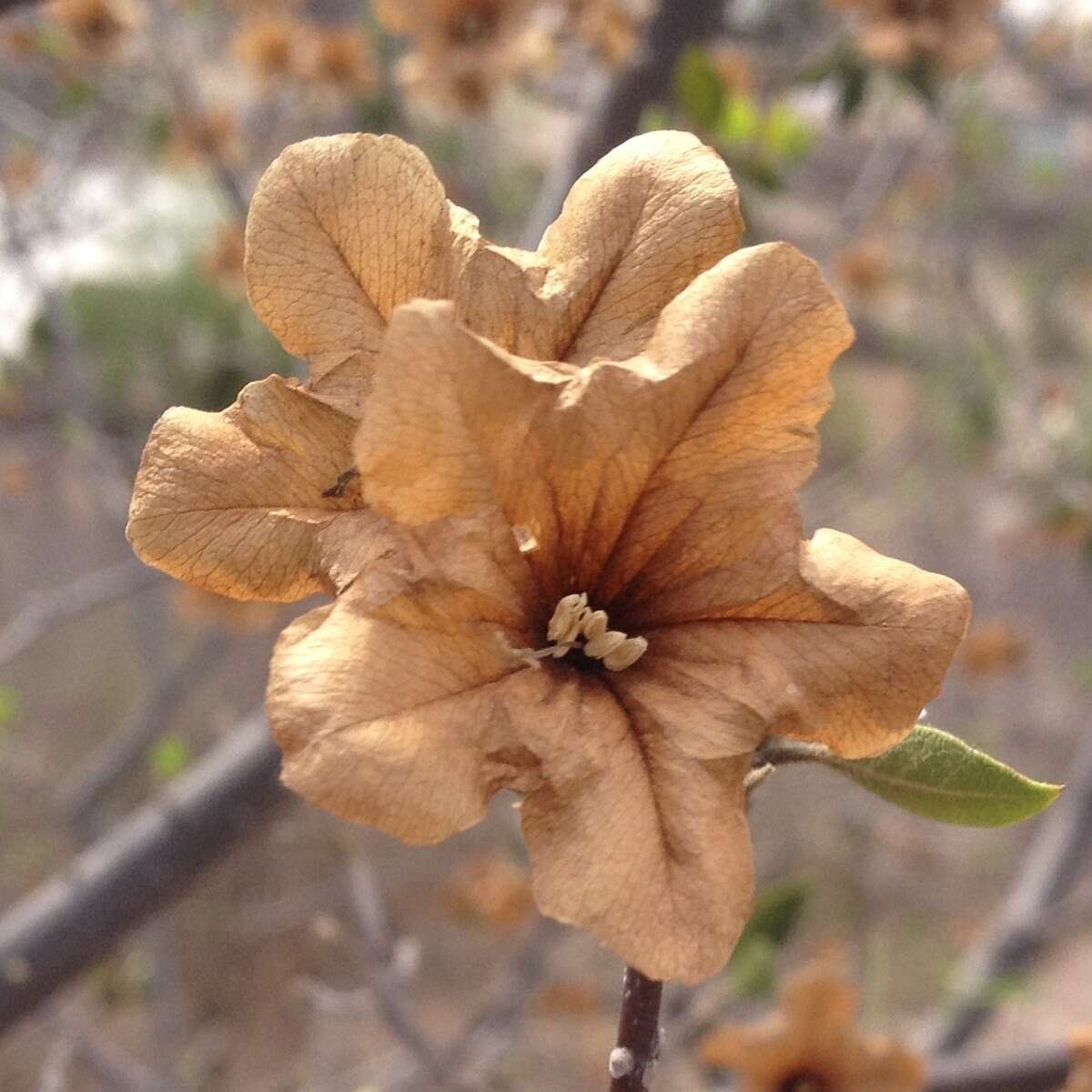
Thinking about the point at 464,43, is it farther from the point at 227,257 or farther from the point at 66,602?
the point at 227,257

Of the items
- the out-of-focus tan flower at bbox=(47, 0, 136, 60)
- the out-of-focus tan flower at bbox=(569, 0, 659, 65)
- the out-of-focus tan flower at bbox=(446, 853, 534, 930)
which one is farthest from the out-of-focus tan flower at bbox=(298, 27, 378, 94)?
the out-of-focus tan flower at bbox=(446, 853, 534, 930)

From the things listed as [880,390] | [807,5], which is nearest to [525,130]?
[880,390]

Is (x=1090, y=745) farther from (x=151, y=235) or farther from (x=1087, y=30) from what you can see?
(x=151, y=235)

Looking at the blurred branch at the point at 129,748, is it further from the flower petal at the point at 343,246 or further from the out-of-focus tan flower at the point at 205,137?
the flower petal at the point at 343,246

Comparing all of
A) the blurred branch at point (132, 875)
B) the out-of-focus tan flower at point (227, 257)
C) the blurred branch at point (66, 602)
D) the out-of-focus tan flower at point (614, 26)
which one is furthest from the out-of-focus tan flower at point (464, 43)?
the blurred branch at point (132, 875)

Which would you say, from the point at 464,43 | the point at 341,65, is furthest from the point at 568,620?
the point at 341,65
